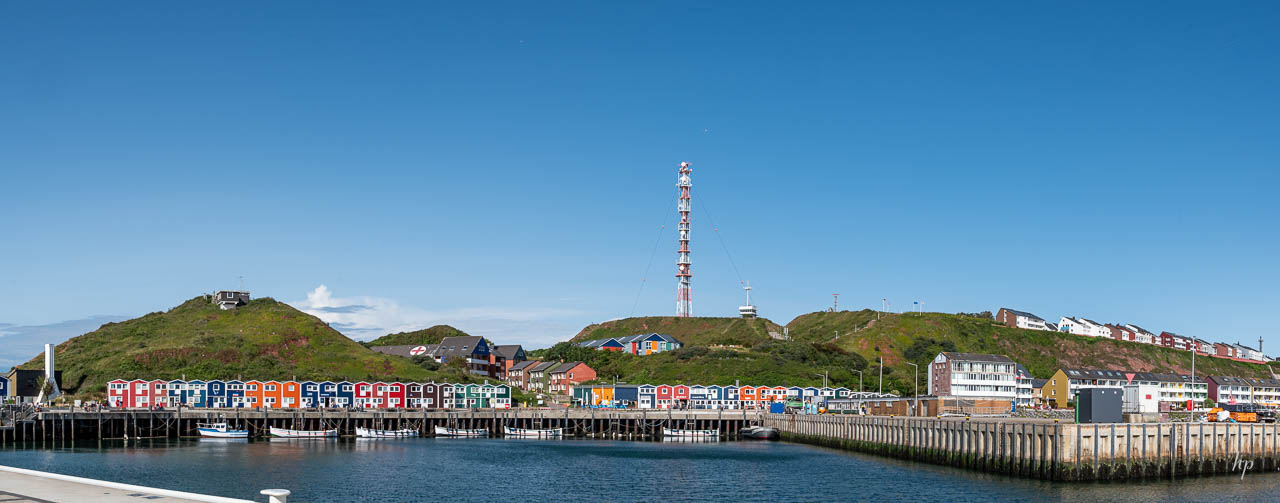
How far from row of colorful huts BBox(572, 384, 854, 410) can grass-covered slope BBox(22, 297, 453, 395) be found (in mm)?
32022

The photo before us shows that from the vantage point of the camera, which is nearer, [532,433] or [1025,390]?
[532,433]

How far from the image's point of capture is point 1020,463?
6844cm

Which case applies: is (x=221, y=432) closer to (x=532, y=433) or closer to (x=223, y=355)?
(x=532, y=433)

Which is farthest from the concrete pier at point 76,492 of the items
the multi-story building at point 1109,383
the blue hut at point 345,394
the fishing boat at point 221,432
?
the multi-story building at point 1109,383

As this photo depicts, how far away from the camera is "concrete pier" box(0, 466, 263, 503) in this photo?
30938 mm

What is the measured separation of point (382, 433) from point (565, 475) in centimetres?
5729

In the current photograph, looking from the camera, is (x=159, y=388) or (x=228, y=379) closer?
(x=159, y=388)

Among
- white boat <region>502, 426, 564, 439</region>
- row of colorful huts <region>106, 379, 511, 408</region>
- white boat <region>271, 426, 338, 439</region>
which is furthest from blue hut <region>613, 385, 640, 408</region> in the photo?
white boat <region>271, 426, 338, 439</region>

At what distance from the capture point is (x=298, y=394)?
484 ft

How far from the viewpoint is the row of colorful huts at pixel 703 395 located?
162m

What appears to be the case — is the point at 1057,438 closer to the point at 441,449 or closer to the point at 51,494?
the point at 51,494

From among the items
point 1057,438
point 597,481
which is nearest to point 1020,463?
point 1057,438

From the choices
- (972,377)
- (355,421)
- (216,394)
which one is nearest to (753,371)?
(972,377)

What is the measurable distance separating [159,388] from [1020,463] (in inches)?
4431
